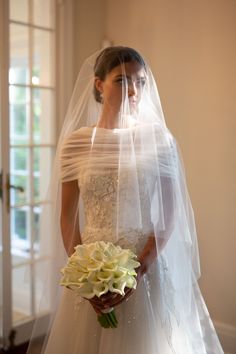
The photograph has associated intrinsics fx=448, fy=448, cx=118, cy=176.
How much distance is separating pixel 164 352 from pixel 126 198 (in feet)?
1.77

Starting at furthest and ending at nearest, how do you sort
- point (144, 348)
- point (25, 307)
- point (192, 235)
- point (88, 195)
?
point (25, 307), point (192, 235), point (88, 195), point (144, 348)

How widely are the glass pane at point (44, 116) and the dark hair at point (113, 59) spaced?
45.5 inches

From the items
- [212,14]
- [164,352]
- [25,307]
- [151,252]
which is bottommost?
[25,307]

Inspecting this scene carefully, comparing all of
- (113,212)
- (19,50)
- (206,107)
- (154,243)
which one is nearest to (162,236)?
(154,243)

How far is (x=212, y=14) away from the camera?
2.49 metres

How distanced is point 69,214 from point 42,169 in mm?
1305

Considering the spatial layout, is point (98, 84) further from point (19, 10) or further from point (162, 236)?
point (19, 10)

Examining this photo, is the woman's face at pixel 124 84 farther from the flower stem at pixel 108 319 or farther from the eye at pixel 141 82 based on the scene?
the flower stem at pixel 108 319

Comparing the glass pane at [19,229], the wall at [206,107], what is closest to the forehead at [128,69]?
the wall at [206,107]

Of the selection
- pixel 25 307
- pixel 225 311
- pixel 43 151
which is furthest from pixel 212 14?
pixel 25 307

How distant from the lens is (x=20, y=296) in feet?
9.86

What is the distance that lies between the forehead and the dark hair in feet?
0.04

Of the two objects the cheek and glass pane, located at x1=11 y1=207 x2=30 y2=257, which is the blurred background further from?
the cheek

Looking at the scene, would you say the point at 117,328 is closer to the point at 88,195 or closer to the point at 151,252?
the point at 151,252
